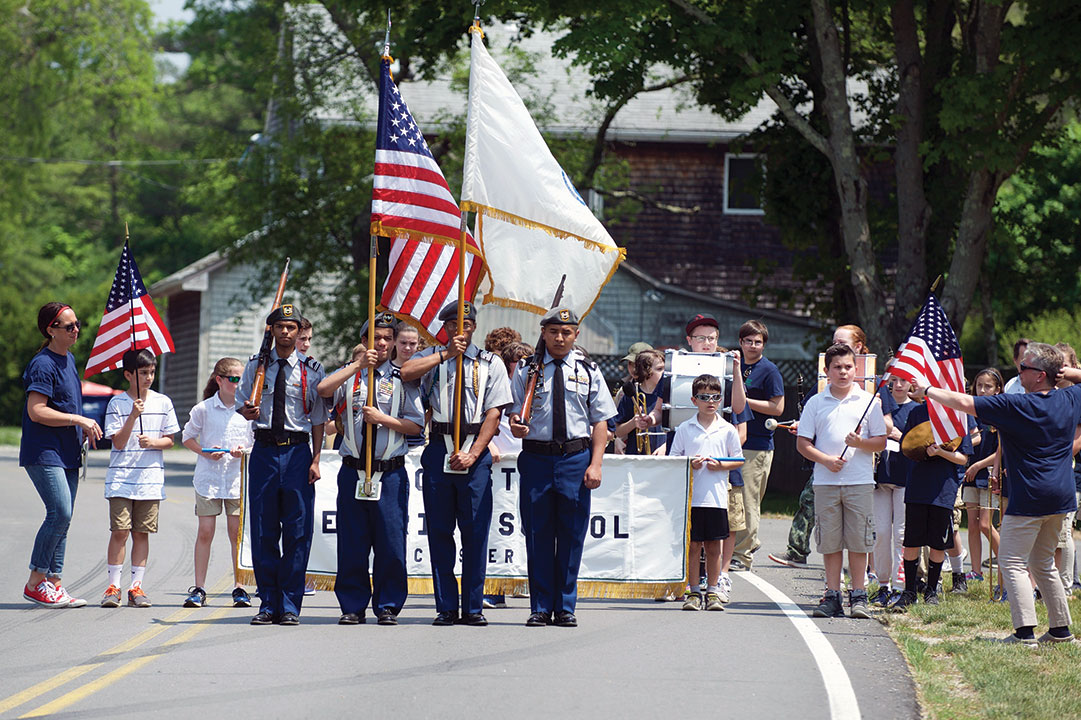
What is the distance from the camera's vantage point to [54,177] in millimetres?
59594

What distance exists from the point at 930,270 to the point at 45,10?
112ft

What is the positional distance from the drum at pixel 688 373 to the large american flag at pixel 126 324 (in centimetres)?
398

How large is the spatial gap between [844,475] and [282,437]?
405 centimetres

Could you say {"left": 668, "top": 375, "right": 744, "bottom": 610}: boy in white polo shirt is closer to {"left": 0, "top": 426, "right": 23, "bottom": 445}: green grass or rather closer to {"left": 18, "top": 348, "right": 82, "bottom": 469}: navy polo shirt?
{"left": 18, "top": 348, "right": 82, "bottom": 469}: navy polo shirt

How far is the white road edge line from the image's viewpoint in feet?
24.4

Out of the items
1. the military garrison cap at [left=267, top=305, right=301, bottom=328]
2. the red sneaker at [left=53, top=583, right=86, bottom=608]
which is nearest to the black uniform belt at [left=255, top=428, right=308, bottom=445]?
the military garrison cap at [left=267, top=305, right=301, bottom=328]

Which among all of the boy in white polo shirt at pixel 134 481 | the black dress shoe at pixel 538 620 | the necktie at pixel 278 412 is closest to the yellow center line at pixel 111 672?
the boy in white polo shirt at pixel 134 481

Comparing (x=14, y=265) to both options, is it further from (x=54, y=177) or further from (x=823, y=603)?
(x=823, y=603)

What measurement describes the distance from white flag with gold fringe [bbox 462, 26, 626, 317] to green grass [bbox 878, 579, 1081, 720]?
3435mm

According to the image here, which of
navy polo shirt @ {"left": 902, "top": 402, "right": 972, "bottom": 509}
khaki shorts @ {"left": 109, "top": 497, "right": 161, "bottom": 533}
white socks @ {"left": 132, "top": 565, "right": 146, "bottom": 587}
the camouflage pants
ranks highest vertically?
navy polo shirt @ {"left": 902, "top": 402, "right": 972, "bottom": 509}

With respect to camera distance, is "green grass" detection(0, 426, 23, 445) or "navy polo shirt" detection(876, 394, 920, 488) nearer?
"navy polo shirt" detection(876, 394, 920, 488)

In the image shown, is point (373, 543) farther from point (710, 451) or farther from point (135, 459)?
point (710, 451)

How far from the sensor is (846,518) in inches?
423

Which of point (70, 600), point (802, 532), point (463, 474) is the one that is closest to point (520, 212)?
point (463, 474)
